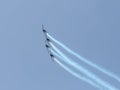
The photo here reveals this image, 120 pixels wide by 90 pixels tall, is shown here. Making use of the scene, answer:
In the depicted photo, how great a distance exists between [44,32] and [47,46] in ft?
13.5

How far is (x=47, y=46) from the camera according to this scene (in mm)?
81125

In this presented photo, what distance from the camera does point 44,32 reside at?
3287 inches

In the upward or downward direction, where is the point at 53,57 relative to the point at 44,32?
downward

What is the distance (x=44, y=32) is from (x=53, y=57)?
770 centimetres

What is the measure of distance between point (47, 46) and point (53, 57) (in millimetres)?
3634

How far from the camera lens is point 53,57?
259ft
